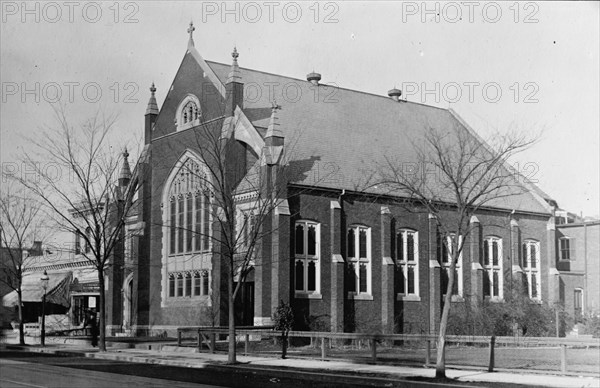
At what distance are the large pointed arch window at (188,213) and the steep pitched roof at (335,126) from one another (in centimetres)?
484

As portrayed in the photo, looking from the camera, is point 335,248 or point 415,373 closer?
point 415,373

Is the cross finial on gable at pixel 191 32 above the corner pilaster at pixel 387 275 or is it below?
above

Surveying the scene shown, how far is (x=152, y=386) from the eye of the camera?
18000mm

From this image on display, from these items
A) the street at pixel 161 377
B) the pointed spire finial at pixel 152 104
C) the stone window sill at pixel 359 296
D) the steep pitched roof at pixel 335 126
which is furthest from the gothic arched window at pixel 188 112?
the street at pixel 161 377

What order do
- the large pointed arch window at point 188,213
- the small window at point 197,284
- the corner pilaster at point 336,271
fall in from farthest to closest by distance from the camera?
1. the small window at point 197,284
2. the large pointed arch window at point 188,213
3. the corner pilaster at point 336,271

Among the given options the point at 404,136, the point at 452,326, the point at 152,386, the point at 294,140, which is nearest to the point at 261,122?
the point at 294,140

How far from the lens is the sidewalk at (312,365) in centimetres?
1936

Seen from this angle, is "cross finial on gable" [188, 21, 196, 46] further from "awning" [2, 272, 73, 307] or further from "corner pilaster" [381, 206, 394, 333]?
"awning" [2, 272, 73, 307]

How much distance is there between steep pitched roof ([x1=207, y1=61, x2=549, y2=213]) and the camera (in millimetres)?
39344

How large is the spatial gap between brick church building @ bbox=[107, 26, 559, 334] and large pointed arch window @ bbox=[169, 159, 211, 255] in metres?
0.09

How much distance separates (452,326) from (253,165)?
13.0m

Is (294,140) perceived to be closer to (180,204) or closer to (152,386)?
(180,204)

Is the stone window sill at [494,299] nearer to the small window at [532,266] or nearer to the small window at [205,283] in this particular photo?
the small window at [532,266]

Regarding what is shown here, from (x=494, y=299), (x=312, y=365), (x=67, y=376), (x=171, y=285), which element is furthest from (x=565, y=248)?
(x=67, y=376)
